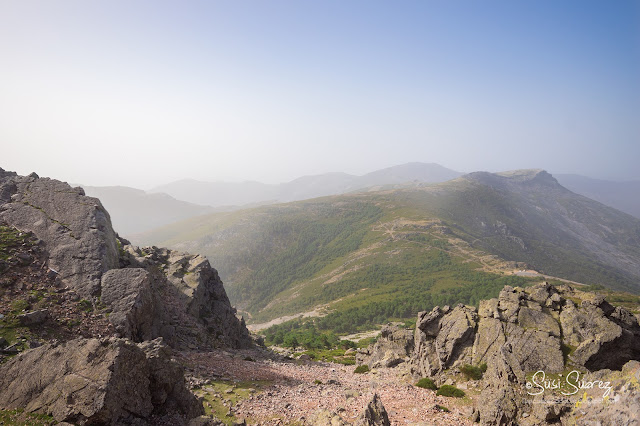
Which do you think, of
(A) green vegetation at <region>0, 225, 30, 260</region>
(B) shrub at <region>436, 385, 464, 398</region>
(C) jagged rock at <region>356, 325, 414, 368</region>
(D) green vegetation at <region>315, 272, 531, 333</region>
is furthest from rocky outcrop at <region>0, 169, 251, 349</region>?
(D) green vegetation at <region>315, 272, 531, 333</region>

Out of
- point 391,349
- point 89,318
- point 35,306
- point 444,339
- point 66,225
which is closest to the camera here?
point 35,306

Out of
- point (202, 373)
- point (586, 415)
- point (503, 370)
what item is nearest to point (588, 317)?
point (503, 370)

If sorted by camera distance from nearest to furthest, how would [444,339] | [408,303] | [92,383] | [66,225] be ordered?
[92,383]
[66,225]
[444,339]
[408,303]

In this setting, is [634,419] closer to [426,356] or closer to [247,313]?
[426,356]

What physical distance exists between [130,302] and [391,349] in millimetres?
42898

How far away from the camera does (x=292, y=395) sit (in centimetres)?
2794

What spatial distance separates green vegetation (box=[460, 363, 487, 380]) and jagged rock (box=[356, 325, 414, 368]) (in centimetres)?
1641

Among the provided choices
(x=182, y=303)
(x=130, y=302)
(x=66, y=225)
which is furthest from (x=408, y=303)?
(x=66, y=225)

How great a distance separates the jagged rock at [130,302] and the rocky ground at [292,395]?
223 inches

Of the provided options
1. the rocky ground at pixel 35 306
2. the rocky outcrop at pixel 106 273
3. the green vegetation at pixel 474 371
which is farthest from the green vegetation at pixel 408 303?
the rocky ground at pixel 35 306

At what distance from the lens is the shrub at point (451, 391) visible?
29961 mm

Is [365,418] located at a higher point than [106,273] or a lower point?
lower

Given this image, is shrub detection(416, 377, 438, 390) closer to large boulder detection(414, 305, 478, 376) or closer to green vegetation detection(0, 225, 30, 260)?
large boulder detection(414, 305, 478, 376)

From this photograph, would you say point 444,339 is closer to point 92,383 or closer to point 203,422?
point 203,422
